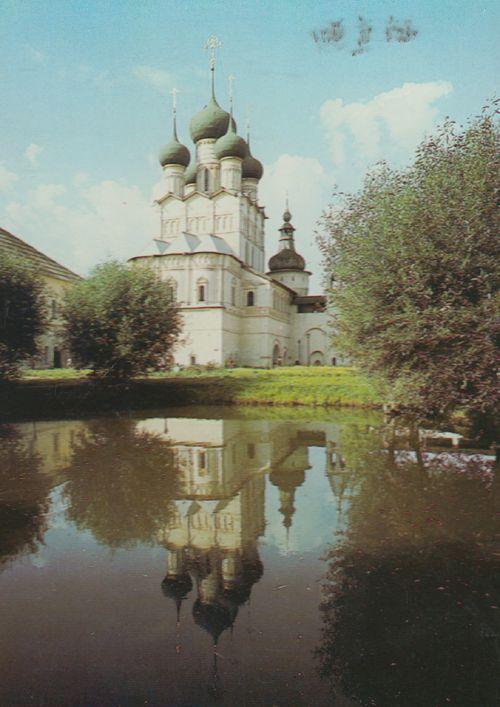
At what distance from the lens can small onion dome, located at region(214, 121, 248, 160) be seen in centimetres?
4894

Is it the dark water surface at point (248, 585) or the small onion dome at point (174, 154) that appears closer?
the dark water surface at point (248, 585)

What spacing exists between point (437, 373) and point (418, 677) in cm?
878

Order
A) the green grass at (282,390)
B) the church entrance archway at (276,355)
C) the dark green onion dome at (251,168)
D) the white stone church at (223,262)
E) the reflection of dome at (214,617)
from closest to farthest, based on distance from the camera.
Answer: the reflection of dome at (214,617), the green grass at (282,390), the white stone church at (223,262), the church entrance archway at (276,355), the dark green onion dome at (251,168)

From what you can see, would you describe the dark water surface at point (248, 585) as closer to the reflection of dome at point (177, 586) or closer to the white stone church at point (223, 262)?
the reflection of dome at point (177, 586)

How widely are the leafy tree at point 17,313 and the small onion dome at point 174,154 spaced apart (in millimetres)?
33825

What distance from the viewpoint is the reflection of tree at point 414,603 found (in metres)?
3.54

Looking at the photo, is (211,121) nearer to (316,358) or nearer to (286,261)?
(286,261)

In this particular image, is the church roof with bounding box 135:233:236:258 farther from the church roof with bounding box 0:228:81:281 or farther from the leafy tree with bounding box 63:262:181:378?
the leafy tree with bounding box 63:262:181:378

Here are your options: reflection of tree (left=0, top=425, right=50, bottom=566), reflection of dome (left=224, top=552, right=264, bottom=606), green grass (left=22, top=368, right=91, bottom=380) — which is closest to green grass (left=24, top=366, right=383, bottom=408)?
green grass (left=22, top=368, right=91, bottom=380)

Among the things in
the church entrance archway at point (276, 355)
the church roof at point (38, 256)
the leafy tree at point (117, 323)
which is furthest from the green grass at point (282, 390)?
the church entrance archway at point (276, 355)

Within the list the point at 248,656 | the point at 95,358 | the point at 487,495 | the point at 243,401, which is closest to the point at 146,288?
the point at 95,358

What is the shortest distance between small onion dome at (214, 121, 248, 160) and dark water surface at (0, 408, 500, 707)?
1752 inches

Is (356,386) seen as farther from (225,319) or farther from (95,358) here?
(225,319)

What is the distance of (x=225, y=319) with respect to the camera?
43344 millimetres
